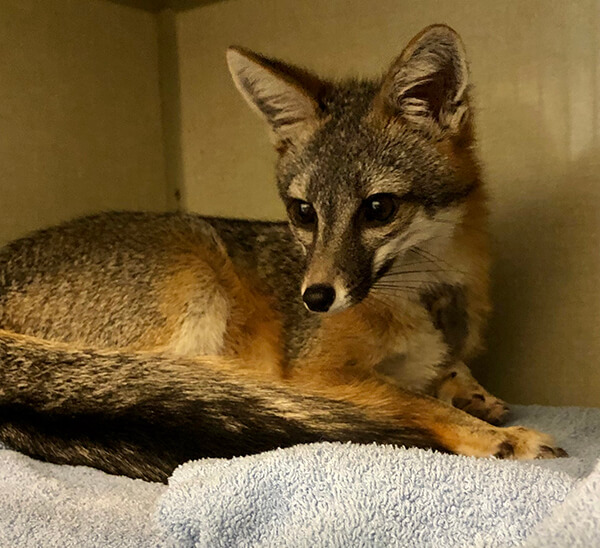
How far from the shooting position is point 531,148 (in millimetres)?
1508

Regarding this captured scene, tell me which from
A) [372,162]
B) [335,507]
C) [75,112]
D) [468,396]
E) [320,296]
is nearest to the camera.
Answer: [335,507]

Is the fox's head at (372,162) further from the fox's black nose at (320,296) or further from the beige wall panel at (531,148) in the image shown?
the beige wall panel at (531,148)

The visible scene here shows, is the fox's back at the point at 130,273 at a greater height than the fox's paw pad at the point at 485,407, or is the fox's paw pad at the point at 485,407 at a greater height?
the fox's back at the point at 130,273

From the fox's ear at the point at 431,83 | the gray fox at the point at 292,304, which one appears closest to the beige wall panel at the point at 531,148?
the gray fox at the point at 292,304

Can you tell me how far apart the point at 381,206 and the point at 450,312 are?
0.35 metres

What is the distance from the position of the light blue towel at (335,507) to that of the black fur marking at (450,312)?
0.58m

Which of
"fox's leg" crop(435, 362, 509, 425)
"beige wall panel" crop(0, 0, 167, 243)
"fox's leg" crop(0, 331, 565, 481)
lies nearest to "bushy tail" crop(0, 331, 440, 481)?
"fox's leg" crop(0, 331, 565, 481)

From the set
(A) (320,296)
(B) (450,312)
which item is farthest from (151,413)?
(B) (450,312)

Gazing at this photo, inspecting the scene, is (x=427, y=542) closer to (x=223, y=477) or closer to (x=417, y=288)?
(x=223, y=477)

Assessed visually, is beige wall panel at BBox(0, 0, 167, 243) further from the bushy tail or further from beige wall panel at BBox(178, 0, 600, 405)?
the bushy tail

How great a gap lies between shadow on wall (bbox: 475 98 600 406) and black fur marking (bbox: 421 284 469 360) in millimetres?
200

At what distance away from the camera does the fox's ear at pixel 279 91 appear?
1.33 meters

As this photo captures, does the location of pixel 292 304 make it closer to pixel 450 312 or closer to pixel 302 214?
pixel 302 214

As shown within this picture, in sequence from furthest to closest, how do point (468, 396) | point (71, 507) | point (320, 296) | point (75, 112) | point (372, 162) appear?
point (75, 112)
point (468, 396)
point (372, 162)
point (320, 296)
point (71, 507)
